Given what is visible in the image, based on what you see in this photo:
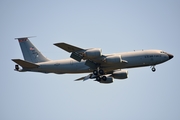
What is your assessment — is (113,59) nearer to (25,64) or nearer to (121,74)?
(121,74)

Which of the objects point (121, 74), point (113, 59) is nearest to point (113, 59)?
point (113, 59)

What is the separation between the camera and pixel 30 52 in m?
57.5

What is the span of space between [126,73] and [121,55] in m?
6.64

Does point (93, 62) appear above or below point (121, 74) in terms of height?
above

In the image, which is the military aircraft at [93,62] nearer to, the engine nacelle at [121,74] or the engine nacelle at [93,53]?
the engine nacelle at [93,53]

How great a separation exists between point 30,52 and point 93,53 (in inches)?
517

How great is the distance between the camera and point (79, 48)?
48.6 metres

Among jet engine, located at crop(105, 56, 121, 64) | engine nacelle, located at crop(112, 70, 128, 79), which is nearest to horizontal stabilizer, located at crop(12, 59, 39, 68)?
jet engine, located at crop(105, 56, 121, 64)

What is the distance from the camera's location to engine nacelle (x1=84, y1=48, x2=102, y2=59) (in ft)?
161

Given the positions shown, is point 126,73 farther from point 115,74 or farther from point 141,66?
point 141,66

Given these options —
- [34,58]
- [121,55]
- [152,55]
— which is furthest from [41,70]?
[152,55]

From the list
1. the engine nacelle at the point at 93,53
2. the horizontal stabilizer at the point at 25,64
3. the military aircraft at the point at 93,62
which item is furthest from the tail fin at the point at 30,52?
the engine nacelle at the point at 93,53

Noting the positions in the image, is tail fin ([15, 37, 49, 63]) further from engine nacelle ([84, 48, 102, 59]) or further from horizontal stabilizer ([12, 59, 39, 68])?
engine nacelle ([84, 48, 102, 59])

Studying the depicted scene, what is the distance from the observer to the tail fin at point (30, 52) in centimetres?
5653
